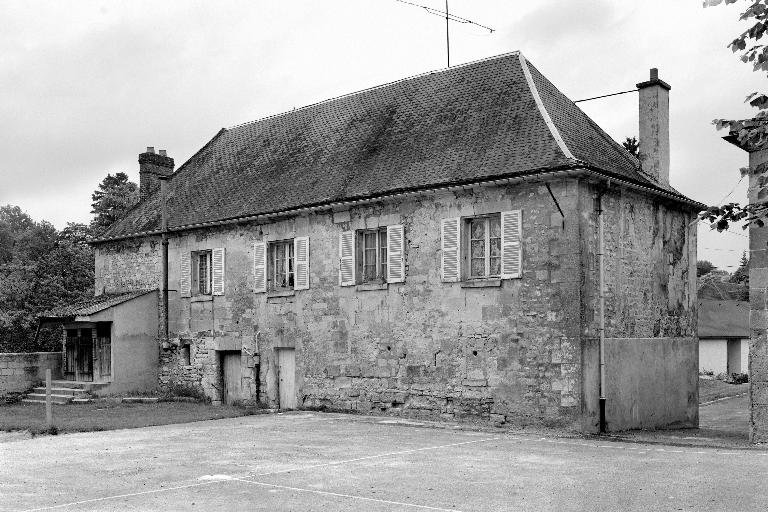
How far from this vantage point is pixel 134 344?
24.5 m

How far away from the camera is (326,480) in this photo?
423 inches

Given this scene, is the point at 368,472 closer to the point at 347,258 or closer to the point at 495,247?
the point at 495,247

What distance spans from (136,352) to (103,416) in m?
5.25

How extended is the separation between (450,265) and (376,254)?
2.41 metres

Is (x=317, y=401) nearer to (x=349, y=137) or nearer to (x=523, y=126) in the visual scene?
(x=349, y=137)

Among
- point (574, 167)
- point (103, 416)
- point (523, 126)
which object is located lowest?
point (103, 416)

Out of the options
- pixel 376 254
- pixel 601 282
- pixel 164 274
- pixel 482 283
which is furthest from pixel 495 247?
pixel 164 274

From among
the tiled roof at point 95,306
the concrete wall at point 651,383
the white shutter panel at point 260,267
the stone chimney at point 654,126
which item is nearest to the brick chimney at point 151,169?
the tiled roof at point 95,306

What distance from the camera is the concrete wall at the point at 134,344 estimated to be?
946 inches

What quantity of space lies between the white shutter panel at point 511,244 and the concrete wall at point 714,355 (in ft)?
105

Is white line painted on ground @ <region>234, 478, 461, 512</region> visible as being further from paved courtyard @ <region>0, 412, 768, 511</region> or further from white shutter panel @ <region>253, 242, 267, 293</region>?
white shutter panel @ <region>253, 242, 267, 293</region>

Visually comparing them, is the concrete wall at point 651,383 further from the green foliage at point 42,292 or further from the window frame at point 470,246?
the green foliage at point 42,292

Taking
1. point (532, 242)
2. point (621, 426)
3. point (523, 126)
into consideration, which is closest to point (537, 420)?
point (621, 426)

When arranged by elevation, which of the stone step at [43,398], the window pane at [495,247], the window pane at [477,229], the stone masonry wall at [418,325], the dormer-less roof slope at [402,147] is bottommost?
the stone step at [43,398]
